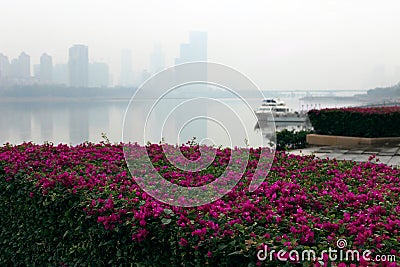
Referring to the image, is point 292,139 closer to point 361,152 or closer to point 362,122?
point 362,122

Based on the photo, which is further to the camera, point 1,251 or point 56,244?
point 1,251

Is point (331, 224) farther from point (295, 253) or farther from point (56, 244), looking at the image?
point (56, 244)

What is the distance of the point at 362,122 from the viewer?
28.9 feet

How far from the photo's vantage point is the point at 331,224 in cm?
196

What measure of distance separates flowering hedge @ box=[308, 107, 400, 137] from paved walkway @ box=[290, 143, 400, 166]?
20.1 inches

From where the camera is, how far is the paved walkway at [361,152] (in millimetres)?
7094

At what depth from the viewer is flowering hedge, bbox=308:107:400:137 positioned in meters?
8.76

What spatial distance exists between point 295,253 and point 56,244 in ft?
5.61

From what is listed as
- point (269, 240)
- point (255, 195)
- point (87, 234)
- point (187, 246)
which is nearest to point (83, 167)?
point (87, 234)

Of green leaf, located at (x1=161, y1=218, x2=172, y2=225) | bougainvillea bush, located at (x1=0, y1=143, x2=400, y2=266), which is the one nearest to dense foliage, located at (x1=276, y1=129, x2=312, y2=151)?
bougainvillea bush, located at (x1=0, y1=143, x2=400, y2=266)

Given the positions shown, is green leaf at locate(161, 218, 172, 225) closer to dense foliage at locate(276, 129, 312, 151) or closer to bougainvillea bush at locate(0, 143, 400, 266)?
bougainvillea bush at locate(0, 143, 400, 266)

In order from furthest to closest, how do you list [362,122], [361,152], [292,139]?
[292,139] → [362,122] → [361,152]

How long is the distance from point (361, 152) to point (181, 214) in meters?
6.30

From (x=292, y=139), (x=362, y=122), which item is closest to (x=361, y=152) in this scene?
(x=362, y=122)
